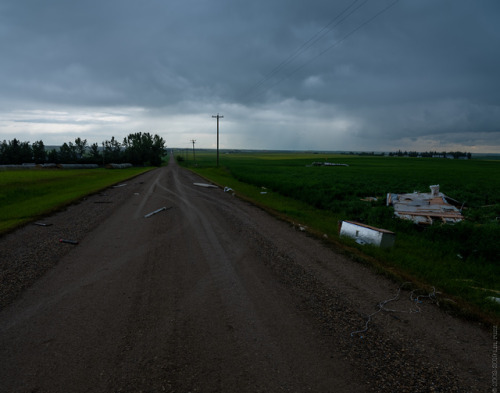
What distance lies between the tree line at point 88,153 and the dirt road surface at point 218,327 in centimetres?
9505

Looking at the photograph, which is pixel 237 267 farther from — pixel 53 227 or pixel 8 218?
pixel 8 218

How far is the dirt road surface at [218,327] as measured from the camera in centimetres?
357

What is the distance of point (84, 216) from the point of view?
43.3 feet

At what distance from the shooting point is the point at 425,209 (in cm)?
1367

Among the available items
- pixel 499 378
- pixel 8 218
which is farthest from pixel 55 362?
pixel 8 218

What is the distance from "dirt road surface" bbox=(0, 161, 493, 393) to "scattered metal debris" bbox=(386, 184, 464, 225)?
655 cm

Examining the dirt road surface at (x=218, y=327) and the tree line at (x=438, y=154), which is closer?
the dirt road surface at (x=218, y=327)

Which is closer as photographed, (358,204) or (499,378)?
(499,378)

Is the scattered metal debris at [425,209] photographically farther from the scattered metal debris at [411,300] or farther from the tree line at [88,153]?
the tree line at [88,153]

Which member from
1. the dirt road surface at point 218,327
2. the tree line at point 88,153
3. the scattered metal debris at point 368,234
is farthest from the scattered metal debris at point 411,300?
the tree line at point 88,153

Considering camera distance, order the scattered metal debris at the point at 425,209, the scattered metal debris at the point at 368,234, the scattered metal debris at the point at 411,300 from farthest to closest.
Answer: the scattered metal debris at the point at 425,209 → the scattered metal debris at the point at 368,234 → the scattered metal debris at the point at 411,300

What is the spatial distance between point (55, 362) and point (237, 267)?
4251 mm

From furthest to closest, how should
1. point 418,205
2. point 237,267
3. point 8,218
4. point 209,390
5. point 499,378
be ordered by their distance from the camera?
point 418,205 → point 8,218 → point 237,267 → point 499,378 → point 209,390

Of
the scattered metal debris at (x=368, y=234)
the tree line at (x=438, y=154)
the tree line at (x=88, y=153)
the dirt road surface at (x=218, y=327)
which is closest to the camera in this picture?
the dirt road surface at (x=218, y=327)
